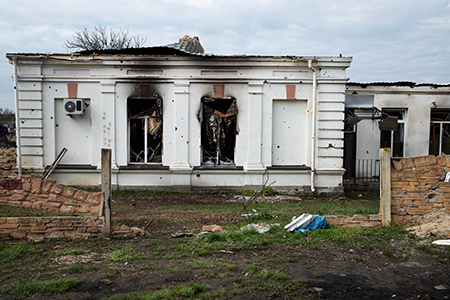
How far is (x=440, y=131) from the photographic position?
1336cm

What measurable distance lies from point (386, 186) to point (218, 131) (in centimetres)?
603

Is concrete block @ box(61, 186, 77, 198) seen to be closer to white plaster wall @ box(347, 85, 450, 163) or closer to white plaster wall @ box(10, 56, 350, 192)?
white plaster wall @ box(10, 56, 350, 192)

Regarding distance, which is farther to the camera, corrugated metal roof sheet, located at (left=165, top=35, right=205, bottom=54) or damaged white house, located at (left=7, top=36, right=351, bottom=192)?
corrugated metal roof sheet, located at (left=165, top=35, right=205, bottom=54)

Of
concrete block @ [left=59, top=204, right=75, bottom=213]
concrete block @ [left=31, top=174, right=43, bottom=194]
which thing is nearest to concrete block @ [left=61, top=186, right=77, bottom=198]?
concrete block @ [left=59, top=204, right=75, bottom=213]

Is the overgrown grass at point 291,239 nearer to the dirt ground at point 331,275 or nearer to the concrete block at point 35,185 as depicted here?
the dirt ground at point 331,275

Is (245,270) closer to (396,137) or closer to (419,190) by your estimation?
(419,190)

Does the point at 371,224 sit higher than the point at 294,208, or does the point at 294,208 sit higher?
the point at 371,224

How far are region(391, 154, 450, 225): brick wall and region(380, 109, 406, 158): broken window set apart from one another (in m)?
7.51

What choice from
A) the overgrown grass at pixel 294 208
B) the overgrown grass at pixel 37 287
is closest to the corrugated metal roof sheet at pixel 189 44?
the overgrown grass at pixel 294 208

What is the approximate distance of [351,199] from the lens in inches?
422

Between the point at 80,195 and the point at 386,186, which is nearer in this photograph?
the point at 386,186

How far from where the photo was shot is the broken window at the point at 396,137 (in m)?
13.1

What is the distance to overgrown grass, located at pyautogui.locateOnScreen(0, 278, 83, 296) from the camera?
3.78 metres

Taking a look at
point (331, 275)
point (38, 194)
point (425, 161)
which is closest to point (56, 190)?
point (38, 194)
